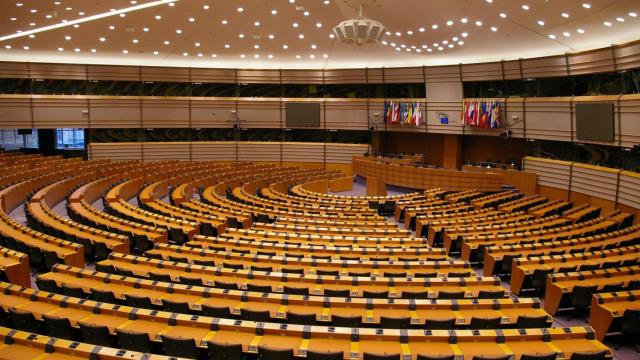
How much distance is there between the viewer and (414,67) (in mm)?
29531

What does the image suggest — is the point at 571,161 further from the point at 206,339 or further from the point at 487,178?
the point at 206,339

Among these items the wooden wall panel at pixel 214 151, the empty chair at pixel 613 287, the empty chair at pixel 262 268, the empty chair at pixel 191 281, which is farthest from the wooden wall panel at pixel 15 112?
the empty chair at pixel 613 287

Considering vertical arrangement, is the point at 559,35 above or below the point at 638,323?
above

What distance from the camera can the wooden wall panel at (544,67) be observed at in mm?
22891

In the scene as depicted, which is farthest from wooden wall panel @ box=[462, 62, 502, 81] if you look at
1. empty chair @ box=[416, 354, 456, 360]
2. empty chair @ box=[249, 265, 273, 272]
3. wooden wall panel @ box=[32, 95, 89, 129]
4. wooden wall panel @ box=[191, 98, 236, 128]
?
empty chair @ box=[416, 354, 456, 360]

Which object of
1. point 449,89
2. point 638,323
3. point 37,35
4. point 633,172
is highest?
point 37,35

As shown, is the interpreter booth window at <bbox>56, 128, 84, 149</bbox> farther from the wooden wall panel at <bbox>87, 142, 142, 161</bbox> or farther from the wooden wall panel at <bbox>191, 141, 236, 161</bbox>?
the wooden wall panel at <bbox>191, 141, 236, 161</bbox>

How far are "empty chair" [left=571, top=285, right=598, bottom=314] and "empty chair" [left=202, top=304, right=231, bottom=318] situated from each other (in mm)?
6376

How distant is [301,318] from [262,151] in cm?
2612

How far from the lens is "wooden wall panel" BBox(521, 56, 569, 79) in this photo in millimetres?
22891

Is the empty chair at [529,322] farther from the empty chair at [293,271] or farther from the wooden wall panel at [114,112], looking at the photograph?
the wooden wall panel at [114,112]

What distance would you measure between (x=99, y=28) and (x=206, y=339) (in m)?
20.9

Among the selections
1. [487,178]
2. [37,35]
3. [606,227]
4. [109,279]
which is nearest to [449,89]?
[487,178]

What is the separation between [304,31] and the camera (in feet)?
81.4
